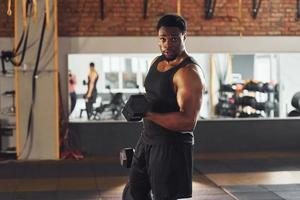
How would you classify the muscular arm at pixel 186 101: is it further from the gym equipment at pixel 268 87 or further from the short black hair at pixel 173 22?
the gym equipment at pixel 268 87

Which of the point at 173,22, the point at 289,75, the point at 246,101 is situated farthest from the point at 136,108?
the point at 289,75

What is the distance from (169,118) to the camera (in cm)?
283

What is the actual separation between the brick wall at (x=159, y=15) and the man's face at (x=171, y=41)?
19.8 ft

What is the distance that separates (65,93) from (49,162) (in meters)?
1.27

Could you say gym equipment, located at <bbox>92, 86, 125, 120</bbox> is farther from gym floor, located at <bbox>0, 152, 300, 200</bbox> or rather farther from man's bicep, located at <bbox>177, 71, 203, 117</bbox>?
man's bicep, located at <bbox>177, 71, 203, 117</bbox>

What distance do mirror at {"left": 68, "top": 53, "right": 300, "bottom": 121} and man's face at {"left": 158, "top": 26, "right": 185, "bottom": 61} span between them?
5892mm

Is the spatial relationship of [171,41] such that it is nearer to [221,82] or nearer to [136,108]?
[136,108]

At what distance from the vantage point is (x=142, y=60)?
8.95 meters

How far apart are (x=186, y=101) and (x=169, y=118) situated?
13cm

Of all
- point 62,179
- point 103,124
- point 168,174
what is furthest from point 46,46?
point 168,174

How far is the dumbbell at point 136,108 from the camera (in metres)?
2.88

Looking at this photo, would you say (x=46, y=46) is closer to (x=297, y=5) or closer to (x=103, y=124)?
(x=103, y=124)

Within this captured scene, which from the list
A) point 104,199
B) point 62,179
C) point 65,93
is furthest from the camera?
point 65,93

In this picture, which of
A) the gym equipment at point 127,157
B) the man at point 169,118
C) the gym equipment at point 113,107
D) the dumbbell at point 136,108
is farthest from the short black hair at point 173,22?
the gym equipment at point 113,107
